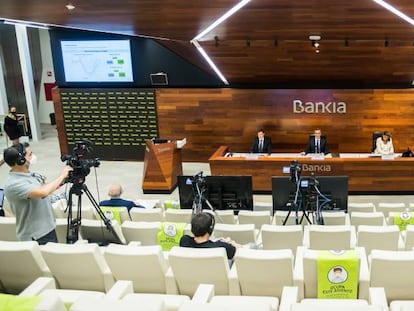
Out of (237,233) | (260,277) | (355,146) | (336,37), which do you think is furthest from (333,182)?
(355,146)

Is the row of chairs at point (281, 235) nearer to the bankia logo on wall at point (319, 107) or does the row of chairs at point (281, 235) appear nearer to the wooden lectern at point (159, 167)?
the wooden lectern at point (159, 167)

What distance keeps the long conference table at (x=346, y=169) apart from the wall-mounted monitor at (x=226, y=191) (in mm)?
2502

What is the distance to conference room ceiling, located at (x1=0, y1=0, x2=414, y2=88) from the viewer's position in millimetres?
4477

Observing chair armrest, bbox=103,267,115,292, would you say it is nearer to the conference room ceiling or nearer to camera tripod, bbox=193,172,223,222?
camera tripod, bbox=193,172,223,222

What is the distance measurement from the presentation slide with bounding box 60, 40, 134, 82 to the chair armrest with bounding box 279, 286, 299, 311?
27.4 ft

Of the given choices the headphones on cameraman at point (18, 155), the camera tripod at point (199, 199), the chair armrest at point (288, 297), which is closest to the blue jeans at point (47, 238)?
the headphones on cameraman at point (18, 155)

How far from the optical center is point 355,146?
10164mm

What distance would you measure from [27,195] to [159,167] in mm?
4916

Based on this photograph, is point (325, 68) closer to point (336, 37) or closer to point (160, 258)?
point (336, 37)

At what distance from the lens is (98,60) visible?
10797mm

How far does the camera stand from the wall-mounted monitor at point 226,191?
227 inches

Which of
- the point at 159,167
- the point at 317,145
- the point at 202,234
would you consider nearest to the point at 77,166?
the point at 202,234

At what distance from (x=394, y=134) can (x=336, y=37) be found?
421 cm

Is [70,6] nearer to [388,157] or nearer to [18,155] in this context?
[18,155]
